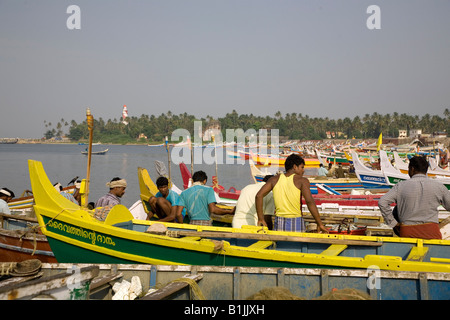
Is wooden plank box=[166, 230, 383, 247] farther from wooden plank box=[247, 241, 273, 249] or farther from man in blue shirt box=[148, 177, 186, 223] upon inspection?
man in blue shirt box=[148, 177, 186, 223]

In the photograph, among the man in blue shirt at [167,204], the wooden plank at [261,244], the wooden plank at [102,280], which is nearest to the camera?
the wooden plank at [102,280]

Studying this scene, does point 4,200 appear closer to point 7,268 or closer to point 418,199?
point 7,268

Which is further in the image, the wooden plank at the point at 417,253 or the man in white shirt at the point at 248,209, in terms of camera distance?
the man in white shirt at the point at 248,209

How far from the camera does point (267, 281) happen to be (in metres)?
4.98

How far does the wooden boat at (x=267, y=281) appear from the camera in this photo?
4.63 meters

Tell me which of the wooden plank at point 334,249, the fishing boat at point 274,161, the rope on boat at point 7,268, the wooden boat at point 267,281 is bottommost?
the fishing boat at point 274,161

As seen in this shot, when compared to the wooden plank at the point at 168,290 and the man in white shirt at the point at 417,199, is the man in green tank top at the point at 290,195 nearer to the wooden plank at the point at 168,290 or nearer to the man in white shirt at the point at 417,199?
the man in white shirt at the point at 417,199

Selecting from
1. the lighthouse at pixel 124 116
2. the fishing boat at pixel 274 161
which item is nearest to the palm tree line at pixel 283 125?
the lighthouse at pixel 124 116

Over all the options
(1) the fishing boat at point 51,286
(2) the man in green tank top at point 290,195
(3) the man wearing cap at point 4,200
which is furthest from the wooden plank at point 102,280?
(3) the man wearing cap at point 4,200

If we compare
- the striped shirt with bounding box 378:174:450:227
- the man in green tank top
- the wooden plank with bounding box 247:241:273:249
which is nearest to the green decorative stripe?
the wooden plank with bounding box 247:241:273:249

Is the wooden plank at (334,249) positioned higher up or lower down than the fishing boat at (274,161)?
higher up

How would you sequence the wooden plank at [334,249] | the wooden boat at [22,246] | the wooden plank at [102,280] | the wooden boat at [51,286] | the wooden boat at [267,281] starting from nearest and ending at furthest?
1. the wooden boat at [51,286]
2. the wooden boat at [267,281]
3. the wooden plank at [102,280]
4. the wooden plank at [334,249]
5. the wooden boat at [22,246]

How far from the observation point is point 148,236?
611 cm
